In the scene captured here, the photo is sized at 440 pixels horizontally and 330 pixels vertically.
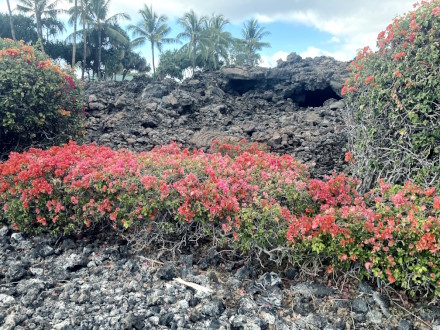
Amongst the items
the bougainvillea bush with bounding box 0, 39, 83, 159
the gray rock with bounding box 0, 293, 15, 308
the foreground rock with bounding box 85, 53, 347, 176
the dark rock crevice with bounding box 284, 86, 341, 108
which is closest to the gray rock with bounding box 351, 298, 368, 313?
the gray rock with bounding box 0, 293, 15, 308

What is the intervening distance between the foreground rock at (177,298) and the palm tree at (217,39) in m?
25.1

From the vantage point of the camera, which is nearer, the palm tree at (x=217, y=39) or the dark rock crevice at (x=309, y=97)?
the dark rock crevice at (x=309, y=97)

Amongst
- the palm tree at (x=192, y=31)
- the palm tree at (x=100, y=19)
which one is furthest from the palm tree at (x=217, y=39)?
the palm tree at (x=100, y=19)

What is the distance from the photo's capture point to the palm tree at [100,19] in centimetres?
2705

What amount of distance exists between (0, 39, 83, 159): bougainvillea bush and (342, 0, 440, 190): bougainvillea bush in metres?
5.82

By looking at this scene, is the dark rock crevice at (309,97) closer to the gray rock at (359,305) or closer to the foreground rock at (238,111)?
the foreground rock at (238,111)

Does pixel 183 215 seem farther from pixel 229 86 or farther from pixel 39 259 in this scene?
pixel 229 86

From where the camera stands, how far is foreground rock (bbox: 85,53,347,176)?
8461mm

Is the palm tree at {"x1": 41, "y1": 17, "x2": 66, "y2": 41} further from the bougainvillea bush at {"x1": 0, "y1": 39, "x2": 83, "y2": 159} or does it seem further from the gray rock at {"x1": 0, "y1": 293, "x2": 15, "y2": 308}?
the gray rock at {"x1": 0, "y1": 293, "x2": 15, "y2": 308}

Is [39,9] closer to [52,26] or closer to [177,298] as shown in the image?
[52,26]

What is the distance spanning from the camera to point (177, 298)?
312 centimetres

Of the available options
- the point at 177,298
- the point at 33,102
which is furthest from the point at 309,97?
the point at 177,298

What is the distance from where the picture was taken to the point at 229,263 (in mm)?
3617

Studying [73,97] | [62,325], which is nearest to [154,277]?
[62,325]
